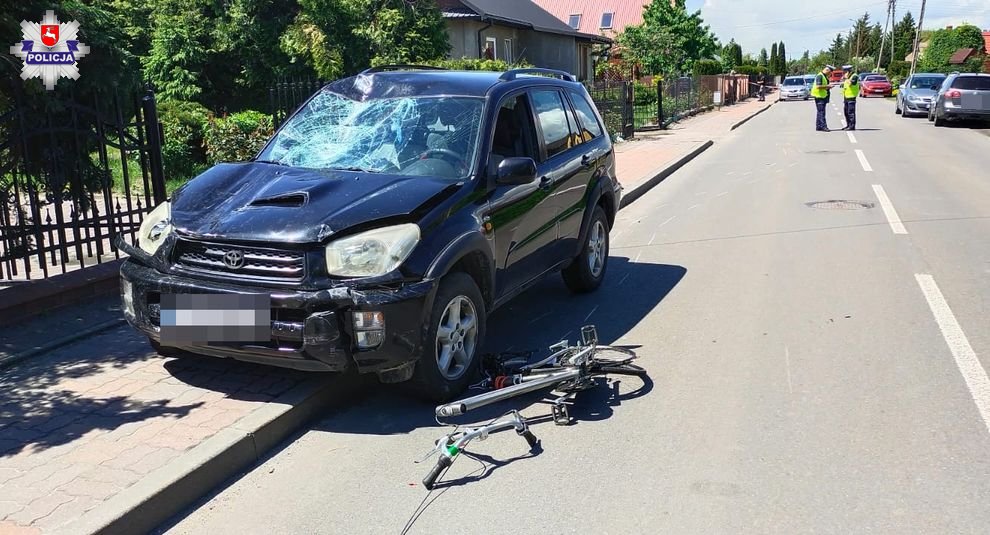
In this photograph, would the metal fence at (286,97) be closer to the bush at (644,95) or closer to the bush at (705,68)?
the bush at (644,95)

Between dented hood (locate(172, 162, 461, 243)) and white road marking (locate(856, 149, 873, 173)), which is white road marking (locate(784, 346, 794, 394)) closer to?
dented hood (locate(172, 162, 461, 243))

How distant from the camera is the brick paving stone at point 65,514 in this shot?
11.1ft

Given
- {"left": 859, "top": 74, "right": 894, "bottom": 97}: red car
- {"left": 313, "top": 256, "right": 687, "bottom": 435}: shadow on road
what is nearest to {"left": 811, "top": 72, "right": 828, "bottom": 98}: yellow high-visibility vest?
{"left": 313, "top": 256, "right": 687, "bottom": 435}: shadow on road

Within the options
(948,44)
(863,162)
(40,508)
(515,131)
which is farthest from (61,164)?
(948,44)

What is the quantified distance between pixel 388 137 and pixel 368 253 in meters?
1.37

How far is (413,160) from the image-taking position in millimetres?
5340

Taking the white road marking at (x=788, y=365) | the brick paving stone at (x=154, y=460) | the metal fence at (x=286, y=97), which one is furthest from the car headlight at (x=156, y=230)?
the metal fence at (x=286, y=97)

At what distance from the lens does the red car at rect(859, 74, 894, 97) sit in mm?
55938

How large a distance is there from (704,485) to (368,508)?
61.2 inches

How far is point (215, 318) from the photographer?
14.5 feet

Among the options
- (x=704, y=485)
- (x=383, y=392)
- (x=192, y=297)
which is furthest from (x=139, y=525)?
(x=704, y=485)

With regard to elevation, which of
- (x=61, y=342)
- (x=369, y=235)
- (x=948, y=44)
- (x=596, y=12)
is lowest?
(x=61, y=342)

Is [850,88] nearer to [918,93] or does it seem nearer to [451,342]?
[918,93]

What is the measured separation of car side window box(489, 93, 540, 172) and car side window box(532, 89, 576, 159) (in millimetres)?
169
